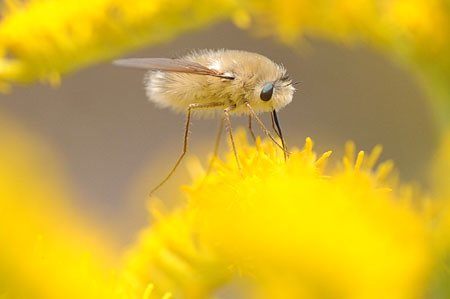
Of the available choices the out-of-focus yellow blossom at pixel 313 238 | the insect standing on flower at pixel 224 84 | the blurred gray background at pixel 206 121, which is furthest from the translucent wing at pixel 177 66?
the blurred gray background at pixel 206 121

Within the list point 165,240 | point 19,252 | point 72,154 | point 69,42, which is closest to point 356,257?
point 19,252

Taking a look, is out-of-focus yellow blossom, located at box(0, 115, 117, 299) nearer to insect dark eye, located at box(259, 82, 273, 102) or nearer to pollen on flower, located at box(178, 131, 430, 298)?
pollen on flower, located at box(178, 131, 430, 298)

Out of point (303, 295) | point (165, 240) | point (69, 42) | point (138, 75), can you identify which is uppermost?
point (138, 75)

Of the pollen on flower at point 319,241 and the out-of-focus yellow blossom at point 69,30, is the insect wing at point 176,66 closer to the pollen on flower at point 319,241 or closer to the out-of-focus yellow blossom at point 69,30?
the out-of-focus yellow blossom at point 69,30

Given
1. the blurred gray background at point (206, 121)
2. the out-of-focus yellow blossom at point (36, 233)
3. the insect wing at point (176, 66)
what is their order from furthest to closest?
1. the blurred gray background at point (206, 121)
2. the insect wing at point (176, 66)
3. the out-of-focus yellow blossom at point (36, 233)

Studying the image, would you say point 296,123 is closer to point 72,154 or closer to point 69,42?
point 72,154

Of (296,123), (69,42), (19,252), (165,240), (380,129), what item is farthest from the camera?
(296,123)

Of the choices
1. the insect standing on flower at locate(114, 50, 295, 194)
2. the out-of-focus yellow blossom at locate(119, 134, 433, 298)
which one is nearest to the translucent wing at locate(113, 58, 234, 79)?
the insect standing on flower at locate(114, 50, 295, 194)
